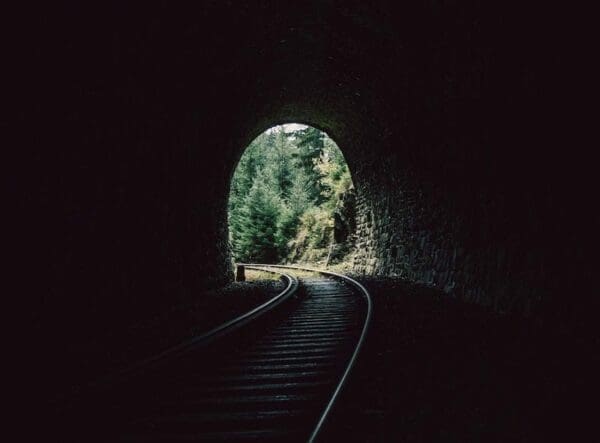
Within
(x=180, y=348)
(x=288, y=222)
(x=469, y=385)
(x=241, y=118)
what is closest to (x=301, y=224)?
(x=288, y=222)

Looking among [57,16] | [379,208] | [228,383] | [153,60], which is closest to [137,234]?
[153,60]

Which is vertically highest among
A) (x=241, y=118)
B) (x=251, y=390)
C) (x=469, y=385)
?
(x=241, y=118)

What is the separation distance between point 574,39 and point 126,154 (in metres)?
5.08

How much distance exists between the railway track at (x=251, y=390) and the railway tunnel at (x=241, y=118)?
5.15ft

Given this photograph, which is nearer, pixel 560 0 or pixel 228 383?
pixel 228 383

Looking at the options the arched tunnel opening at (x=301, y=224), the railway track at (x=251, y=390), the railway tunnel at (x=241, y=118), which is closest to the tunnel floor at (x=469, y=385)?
the railway track at (x=251, y=390)

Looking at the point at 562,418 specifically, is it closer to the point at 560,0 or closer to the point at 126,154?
the point at 560,0

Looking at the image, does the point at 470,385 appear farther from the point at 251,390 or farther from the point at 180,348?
the point at 180,348

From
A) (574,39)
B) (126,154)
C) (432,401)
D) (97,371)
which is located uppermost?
(574,39)

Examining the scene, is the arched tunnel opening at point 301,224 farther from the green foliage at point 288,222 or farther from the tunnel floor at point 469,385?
the tunnel floor at point 469,385

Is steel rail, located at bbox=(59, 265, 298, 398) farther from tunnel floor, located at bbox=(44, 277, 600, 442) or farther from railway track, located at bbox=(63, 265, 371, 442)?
tunnel floor, located at bbox=(44, 277, 600, 442)

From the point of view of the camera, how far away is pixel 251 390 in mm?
3193

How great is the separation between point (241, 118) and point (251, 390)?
8.68 meters

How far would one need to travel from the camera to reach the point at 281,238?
24000mm
